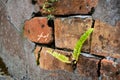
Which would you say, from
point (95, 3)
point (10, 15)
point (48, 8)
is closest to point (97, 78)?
point (95, 3)

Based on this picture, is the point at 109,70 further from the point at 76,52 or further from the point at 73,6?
the point at 73,6

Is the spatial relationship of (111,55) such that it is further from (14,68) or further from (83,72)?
(14,68)

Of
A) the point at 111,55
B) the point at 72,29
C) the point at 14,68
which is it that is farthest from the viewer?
the point at 14,68

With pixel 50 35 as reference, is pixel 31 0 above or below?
above

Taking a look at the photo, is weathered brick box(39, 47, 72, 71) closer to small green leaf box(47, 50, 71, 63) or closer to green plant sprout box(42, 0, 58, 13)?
small green leaf box(47, 50, 71, 63)

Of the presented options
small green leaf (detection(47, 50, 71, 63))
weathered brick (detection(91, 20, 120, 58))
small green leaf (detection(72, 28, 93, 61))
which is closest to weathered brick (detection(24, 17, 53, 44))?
small green leaf (detection(47, 50, 71, 63))

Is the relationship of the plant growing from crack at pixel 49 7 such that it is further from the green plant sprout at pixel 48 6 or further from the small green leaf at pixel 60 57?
the small green leaf at pixel 60 57

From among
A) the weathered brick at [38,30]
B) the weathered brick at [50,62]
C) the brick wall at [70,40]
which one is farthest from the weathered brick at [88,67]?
the weathered brick at [38,30]

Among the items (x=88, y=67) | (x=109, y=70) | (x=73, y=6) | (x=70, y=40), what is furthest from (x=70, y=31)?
(x=109, y=70)
